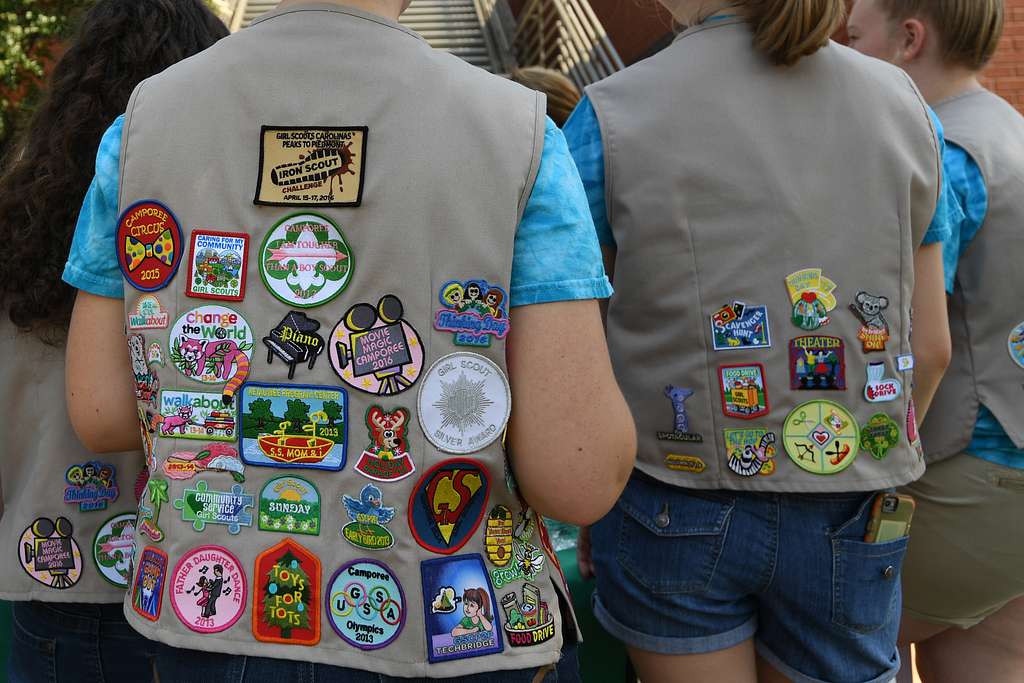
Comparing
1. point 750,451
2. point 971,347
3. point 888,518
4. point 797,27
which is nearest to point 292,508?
point 750,451

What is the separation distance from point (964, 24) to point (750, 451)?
121cm

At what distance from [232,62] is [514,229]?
448mm

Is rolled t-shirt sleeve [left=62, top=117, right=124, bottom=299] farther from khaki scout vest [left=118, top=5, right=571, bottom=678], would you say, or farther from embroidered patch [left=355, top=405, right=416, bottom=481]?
embroidered patch [left=355, top=405, right=416, bottom=481]

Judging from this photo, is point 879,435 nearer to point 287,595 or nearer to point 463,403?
point 463,403

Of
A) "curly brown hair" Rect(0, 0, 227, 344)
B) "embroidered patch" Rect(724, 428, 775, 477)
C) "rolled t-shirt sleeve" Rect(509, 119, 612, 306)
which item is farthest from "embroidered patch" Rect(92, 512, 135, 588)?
"embroidered patch" Rect(724, 428, 775, 477)

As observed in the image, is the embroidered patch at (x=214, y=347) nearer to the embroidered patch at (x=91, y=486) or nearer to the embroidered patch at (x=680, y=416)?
the embroidered patch at (x=91, y=486)

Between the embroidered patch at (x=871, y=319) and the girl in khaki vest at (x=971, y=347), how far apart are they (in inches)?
16.9

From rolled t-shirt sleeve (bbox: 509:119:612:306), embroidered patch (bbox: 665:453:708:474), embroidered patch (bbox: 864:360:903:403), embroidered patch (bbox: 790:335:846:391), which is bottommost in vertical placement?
embroidered patch (bbox: 665:453:708:474)

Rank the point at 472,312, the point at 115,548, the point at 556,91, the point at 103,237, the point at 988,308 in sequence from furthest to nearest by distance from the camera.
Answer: the point at 556,91
the point at 988,308
the point at 115,548
the point at 103,237
the point at 472,312

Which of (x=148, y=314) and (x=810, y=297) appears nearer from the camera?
(x=148, y=314)

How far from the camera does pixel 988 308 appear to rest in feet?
6.83

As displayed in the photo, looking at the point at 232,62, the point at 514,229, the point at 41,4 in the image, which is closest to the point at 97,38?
the point at 232,62

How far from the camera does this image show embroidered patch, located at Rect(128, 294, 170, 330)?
4.23 feet

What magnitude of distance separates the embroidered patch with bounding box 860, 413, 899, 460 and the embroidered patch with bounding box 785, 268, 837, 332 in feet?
0.68
